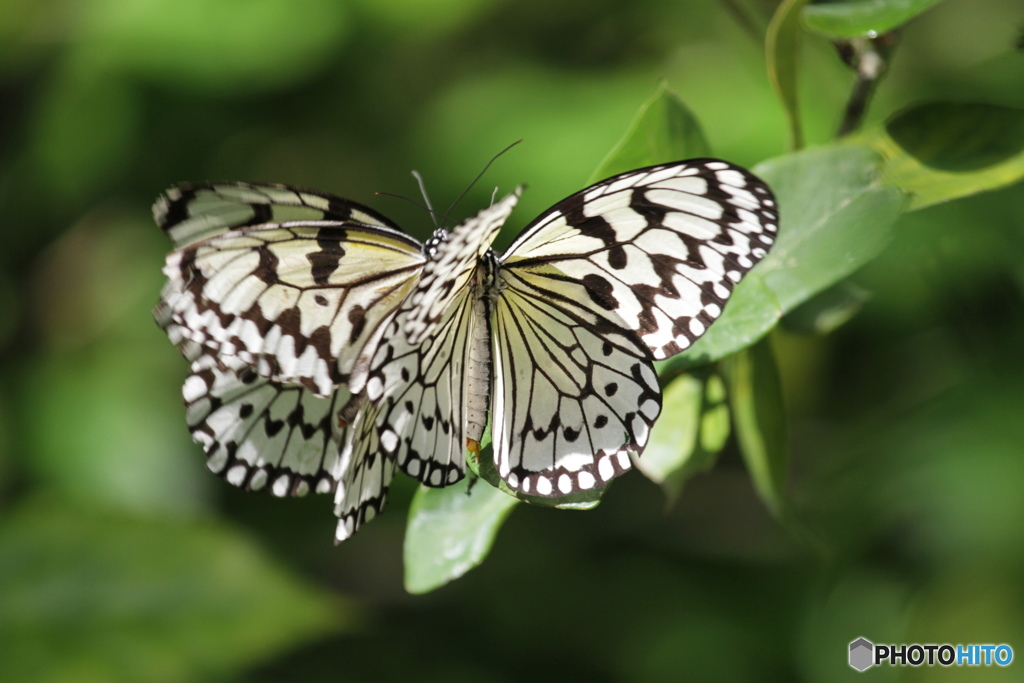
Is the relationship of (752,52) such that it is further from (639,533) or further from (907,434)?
(639,533)

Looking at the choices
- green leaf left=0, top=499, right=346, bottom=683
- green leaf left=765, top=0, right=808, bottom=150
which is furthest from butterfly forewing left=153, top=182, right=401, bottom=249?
green leaf left=0, top=499, right=346, bottom=683

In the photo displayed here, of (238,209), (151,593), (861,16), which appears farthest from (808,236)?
(151,593)

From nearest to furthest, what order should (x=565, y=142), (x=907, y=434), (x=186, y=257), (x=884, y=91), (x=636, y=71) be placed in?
(x=186, y=257), (x=907, y=434), (x=884, y=91), (x=565, y=142), (x=636, y=71)

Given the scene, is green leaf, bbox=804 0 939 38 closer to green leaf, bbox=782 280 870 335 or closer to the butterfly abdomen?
green leaf, bbox=782 280 870 335

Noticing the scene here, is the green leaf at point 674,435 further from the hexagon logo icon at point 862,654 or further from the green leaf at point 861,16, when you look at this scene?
the hexagon logo icon at point 862,654

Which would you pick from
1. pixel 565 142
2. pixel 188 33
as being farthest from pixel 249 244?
pixel 188 33
